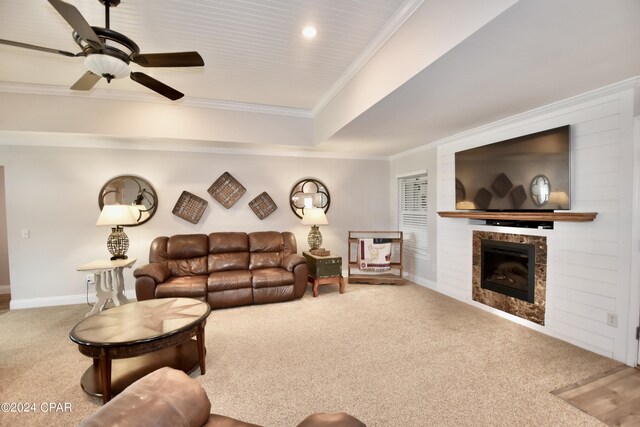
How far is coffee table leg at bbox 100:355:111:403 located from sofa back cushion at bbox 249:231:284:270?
253cm

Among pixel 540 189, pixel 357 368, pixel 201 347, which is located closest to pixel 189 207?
pixel 201 347

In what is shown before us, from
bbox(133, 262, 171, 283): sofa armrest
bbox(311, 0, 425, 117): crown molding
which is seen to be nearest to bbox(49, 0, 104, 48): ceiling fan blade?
bbox(311, 0, 425, 117): crown molding

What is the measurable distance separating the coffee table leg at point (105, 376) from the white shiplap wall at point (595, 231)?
13.1ft

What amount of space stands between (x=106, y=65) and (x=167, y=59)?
393 millimetres

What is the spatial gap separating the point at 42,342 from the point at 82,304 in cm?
142

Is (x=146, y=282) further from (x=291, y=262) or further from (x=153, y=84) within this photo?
(x=153, y=84)

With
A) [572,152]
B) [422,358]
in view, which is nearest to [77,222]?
[422,358]

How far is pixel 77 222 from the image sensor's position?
434 cm

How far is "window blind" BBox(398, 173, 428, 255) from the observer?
5.20 metres

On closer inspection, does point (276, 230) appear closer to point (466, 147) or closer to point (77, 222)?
point (77, 222)

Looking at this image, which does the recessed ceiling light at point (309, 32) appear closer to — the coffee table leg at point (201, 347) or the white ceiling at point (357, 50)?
the white ceiling at point (357, 50)

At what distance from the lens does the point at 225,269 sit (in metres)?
4.37

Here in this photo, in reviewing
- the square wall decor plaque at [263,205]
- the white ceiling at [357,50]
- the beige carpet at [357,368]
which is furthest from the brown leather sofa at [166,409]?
the square wall decor plaque at [263,205]

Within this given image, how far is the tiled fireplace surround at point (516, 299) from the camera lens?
3.15 m
